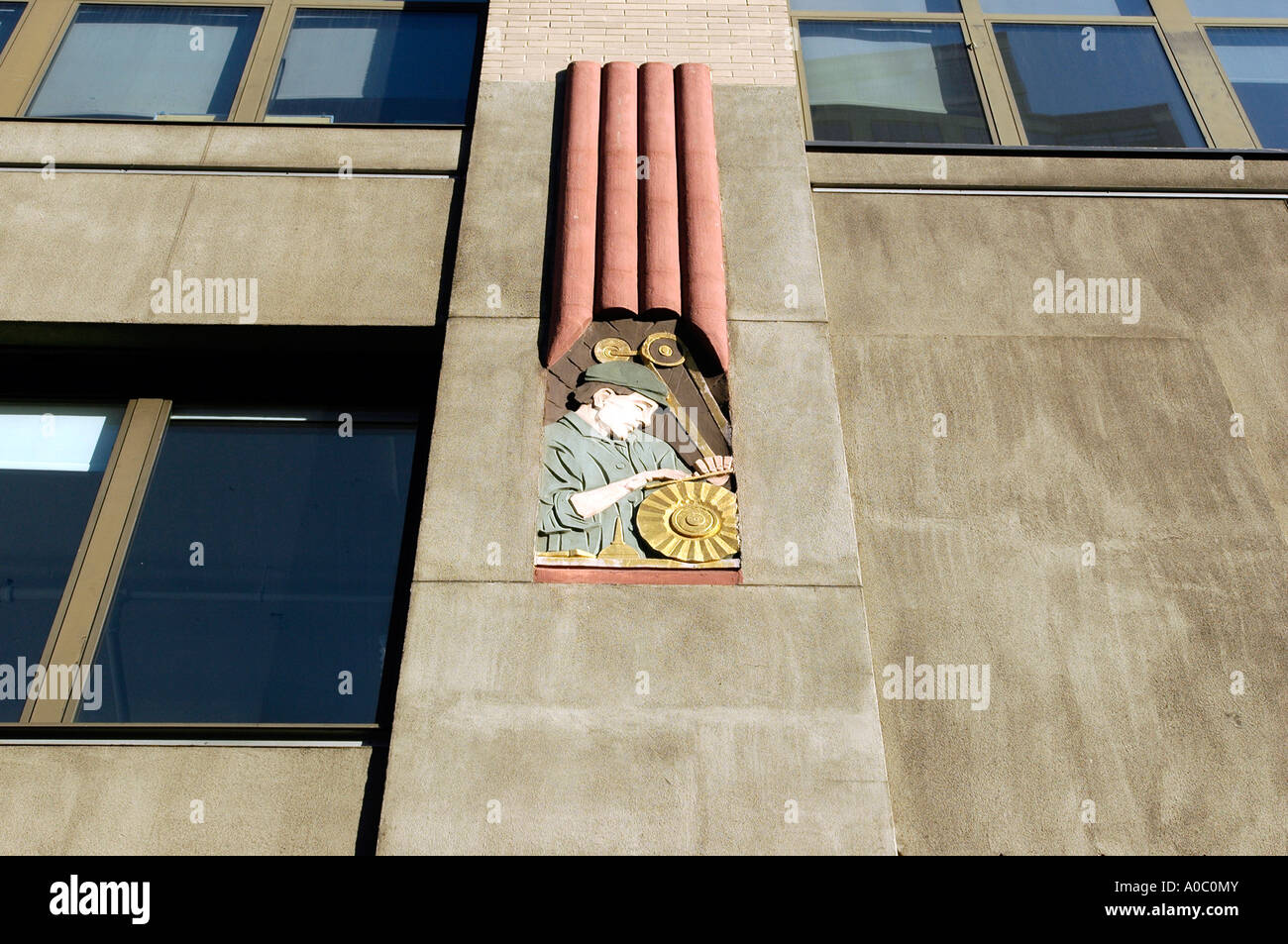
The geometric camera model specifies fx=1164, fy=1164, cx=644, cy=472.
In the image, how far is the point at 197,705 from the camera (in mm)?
6074

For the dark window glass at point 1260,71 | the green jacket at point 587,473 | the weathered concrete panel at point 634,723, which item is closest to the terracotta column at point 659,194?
the green jacket at point 587,473

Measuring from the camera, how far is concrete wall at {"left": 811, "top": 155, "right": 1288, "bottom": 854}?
18.1 ft

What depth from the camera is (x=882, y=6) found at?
10.0 m

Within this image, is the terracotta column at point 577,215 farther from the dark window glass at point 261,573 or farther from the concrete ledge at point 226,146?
the dark window glass at point 261,573

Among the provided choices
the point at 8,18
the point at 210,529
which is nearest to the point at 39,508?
the point at 210,529

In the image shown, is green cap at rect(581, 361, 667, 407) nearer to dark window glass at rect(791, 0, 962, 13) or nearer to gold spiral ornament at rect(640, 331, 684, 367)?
gold spiral ornament at rect(640, 331, 684, 367)

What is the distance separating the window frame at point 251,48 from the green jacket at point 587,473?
3.20 m

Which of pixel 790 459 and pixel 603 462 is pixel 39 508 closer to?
pixel 603 462

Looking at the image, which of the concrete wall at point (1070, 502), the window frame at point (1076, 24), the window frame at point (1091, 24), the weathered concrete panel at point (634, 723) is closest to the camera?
the weathered concrete panel at point (634, 723)

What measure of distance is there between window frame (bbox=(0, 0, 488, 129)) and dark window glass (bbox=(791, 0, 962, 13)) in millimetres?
2821

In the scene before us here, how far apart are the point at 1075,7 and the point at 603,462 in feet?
21.7

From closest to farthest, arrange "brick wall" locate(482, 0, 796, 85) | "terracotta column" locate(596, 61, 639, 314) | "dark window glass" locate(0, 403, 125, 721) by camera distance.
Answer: "dark window glass" locate(0, 403, 125, 721) < "terracotta column" locate(596, 61, 639, 314) < "brick wall" locate(482, 0, 796, 85)

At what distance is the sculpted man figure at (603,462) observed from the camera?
6145 mm

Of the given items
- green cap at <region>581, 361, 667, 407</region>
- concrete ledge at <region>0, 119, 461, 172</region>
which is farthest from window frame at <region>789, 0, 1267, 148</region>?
concrete ledge at <region>0, 119, 461, 172</region>
